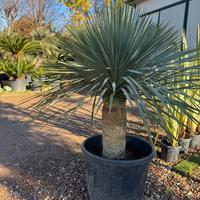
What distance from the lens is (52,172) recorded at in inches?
86.3

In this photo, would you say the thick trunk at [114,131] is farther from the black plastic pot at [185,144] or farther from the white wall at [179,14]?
the white wall at [179,14]

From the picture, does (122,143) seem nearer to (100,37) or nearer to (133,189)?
(133,189)

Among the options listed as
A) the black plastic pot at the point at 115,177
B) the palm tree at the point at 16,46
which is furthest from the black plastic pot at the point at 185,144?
the palm tree at the point at 16,46

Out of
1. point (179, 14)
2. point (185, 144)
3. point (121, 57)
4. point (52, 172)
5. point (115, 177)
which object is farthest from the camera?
point (179, 14)

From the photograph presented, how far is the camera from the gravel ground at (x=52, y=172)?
1.90m

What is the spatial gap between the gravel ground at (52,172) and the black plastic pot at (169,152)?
0.23 feet

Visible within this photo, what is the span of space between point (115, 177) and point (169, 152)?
1152 millimetres

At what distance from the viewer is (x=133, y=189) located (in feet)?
5.13

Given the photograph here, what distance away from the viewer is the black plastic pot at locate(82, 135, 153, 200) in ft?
4.74

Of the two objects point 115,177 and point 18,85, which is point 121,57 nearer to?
point 115,177

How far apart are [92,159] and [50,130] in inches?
80.3

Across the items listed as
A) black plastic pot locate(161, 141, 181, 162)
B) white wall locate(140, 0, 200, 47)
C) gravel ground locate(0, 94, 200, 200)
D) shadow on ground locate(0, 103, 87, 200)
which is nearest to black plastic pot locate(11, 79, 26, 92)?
shadow on ground locate(0, 103, 87, 200)

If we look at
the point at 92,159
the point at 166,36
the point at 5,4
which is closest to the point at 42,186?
the point at 92,159

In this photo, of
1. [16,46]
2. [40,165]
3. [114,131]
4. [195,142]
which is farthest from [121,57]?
[16,46]
